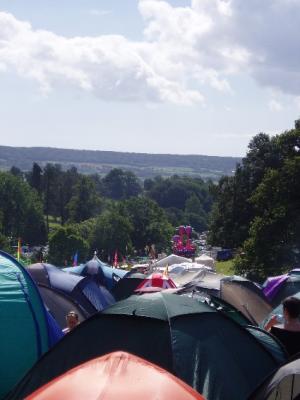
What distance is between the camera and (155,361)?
6.00 metres

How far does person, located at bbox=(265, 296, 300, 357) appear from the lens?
6426 mm

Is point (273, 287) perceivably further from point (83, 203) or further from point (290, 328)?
point (83, 203)

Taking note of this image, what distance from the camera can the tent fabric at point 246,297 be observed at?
38.8ft

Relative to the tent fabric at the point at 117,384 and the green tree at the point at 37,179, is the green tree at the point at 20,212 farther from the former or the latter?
the tent fabric at the point at 117,384

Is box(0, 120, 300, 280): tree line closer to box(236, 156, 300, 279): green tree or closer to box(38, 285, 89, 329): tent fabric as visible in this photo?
box(236, 156, 300, 279): green tree

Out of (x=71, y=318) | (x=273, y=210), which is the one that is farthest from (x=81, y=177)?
(x=71, y=318)

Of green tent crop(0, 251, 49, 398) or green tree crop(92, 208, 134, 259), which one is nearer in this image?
green tent crop(0, 251, 49, 398)

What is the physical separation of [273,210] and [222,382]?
67.0ft

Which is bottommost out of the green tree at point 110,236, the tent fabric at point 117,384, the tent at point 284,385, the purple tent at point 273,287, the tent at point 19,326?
the green tree at point 110,236

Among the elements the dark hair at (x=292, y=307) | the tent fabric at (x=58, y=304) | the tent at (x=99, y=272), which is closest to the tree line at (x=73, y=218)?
the tent at (x=99, y=272)

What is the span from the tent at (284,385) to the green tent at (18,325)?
134 inches

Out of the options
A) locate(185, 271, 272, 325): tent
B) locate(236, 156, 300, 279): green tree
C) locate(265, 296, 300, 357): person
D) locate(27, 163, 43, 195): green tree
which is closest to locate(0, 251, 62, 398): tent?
locate(265, 296, 300, 357): person

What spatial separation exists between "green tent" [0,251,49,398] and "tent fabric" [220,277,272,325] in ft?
15.9

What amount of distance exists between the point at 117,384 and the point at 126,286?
35.4 ft
